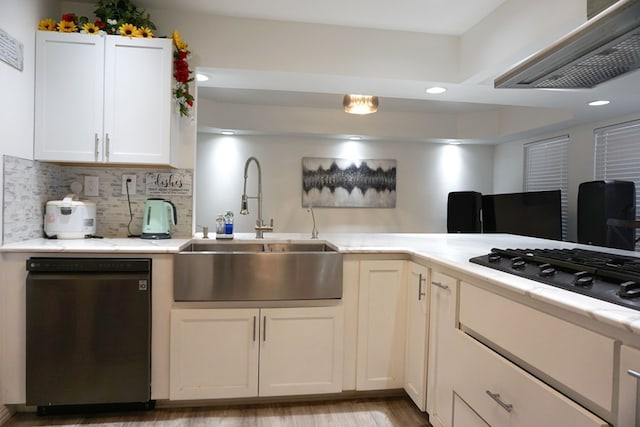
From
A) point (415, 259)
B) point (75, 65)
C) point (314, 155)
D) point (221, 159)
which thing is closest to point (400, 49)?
point (415, 259)

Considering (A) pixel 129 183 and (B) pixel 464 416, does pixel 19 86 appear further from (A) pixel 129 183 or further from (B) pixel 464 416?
(B) pixel 464 416

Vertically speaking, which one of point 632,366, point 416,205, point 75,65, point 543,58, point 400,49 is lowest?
point 632,366

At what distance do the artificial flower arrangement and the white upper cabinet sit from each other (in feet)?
0.15

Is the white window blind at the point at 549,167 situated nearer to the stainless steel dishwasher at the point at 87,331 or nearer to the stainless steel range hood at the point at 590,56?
the stainless steel range hood at the point at 590,56

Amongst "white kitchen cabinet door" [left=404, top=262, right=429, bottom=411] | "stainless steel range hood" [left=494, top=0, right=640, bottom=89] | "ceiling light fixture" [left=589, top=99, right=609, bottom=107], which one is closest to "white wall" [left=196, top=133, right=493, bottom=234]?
"ceiling light fixture" [left=589, top=99, right=609, bottom=107]

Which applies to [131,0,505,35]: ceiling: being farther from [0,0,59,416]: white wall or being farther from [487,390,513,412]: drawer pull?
[487,390,513,412]: drawer pull

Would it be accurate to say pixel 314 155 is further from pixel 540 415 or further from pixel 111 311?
pixel 540 415

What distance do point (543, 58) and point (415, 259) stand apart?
1.12m

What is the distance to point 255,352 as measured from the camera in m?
2.01

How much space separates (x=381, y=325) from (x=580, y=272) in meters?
1.11

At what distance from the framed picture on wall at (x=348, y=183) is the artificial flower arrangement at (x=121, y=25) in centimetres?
289

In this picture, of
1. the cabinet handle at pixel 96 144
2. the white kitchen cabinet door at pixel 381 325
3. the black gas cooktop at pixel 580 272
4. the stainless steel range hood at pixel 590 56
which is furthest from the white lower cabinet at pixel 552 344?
the cabinet handle at pixel 96 144

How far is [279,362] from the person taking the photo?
6.66 ft

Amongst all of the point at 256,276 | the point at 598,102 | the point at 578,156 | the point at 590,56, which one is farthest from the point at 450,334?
the point at 578,156
